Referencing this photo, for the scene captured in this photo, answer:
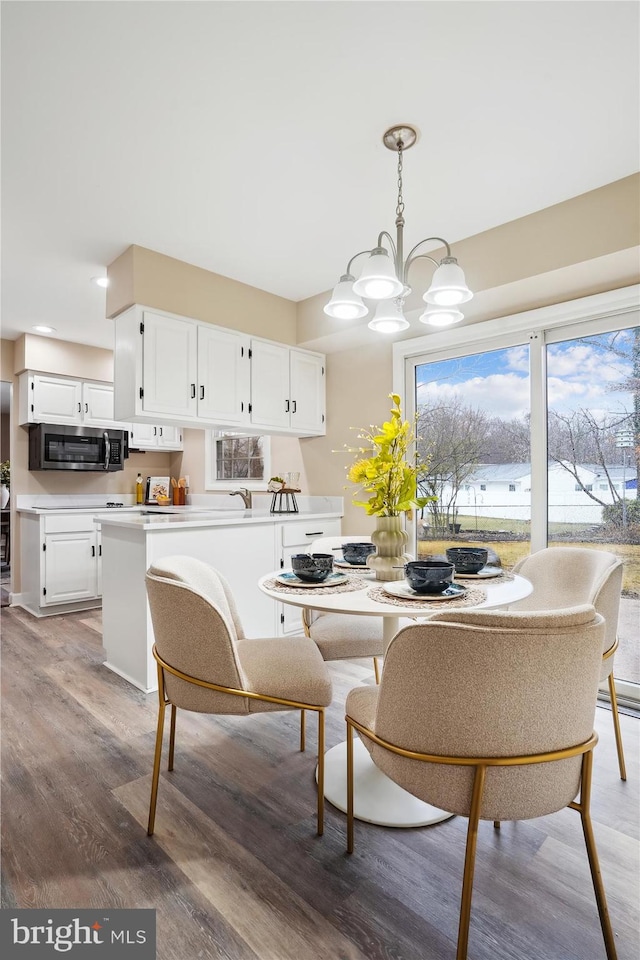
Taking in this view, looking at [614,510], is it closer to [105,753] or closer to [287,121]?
[287,121]

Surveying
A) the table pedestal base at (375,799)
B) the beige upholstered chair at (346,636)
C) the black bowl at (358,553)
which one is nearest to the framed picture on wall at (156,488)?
the beige upholstered chair at (346,636)

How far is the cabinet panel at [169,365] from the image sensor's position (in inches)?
118

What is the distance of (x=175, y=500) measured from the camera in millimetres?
5637

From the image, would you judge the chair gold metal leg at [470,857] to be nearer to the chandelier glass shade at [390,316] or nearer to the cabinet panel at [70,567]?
the chandelier glass shade at [390,316]

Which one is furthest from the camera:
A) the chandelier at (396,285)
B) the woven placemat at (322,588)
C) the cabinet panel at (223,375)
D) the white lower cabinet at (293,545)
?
the white lower cabinet at (293,545)

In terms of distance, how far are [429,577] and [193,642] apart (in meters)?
0.75

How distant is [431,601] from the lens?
1506 mm

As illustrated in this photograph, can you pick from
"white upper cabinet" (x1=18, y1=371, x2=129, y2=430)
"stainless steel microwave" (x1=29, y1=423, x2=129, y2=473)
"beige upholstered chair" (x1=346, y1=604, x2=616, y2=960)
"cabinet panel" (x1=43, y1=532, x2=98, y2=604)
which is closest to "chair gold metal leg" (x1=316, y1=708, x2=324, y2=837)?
"beige upholstered chair" (x1=346, y1=604, x2=616, y2=960)

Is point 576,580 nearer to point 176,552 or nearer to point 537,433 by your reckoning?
point 537,433

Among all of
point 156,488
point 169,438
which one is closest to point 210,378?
point 169,438

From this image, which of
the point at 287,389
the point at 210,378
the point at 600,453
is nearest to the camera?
the point at 600,453

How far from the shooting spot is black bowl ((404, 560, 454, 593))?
5.11ft

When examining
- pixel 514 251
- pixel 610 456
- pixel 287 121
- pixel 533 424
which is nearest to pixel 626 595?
pixel 610 456

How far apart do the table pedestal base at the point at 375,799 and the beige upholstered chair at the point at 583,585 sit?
2.53 ft
